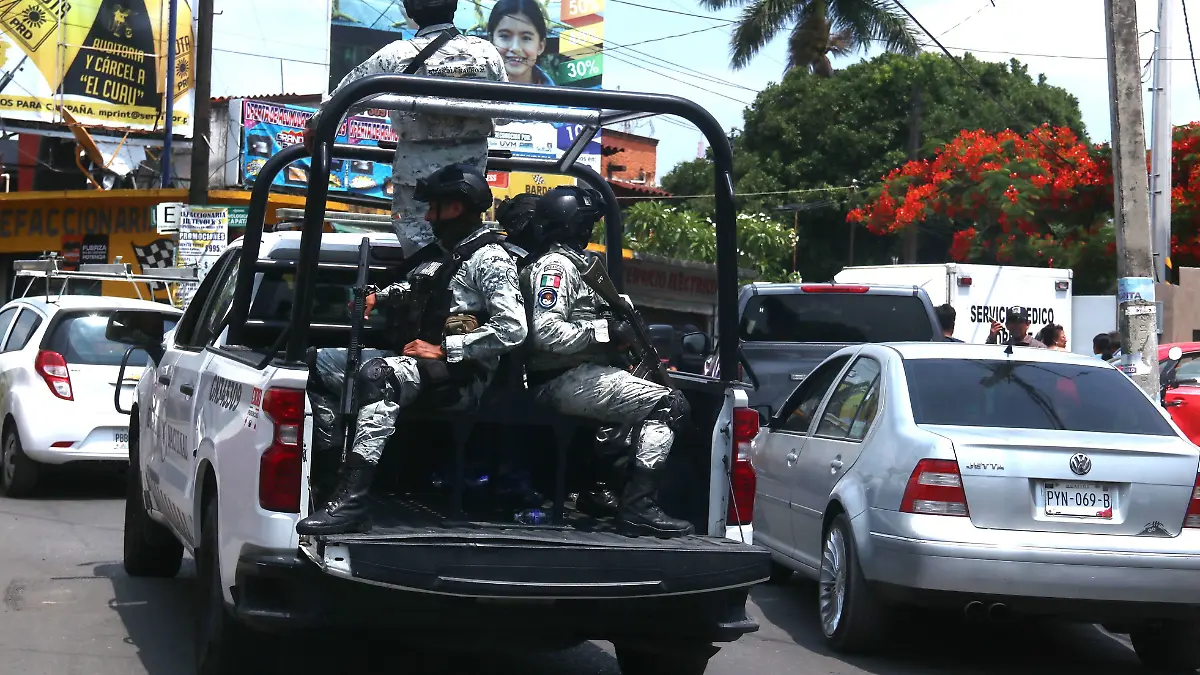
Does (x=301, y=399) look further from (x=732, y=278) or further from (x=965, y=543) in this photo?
(x=965, y=543)

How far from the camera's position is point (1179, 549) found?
6.32m

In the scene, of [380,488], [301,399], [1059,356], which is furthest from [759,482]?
[301,399]

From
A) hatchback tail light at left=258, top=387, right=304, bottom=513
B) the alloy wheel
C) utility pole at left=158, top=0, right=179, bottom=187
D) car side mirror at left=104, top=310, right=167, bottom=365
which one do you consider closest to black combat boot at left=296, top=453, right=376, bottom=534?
hatchback tail light at left=258, top=387, right=304, bottom=513

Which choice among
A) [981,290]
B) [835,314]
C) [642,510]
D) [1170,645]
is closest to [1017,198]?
[981,290]

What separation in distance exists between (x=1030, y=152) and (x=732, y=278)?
23052mm

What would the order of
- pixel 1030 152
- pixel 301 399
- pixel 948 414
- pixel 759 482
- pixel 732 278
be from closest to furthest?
pixel 301 399 < pixel 732 278 < pixel 948 414 < pixel 759 482 < pixel 1030 152

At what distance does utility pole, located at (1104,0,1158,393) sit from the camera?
10984mm

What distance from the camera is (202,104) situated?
20.2 metres

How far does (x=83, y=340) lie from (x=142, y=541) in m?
4.06

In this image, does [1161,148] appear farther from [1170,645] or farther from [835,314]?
[1170,645]

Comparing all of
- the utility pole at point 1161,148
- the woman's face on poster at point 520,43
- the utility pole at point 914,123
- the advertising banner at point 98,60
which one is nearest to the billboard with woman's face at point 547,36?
the woman's face on poster at point 520,43

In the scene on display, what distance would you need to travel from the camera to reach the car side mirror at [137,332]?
715cm

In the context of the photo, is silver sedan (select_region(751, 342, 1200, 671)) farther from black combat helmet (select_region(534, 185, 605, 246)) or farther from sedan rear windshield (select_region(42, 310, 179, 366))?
sedan rear windshield (select_region(42, 310, 179, 366))

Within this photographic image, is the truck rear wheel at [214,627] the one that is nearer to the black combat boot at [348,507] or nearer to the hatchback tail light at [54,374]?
the black combat boot at [348,507]
